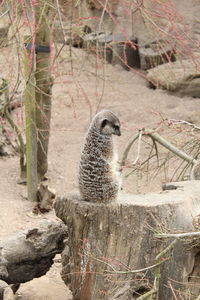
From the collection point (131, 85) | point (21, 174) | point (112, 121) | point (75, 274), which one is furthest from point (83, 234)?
point (131, 85)

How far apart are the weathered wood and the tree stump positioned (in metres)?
0.29

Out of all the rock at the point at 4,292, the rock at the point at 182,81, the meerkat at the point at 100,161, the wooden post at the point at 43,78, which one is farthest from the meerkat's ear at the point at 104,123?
the rock at the point at 182,81

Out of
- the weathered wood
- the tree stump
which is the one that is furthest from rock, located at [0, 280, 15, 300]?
the tree stump

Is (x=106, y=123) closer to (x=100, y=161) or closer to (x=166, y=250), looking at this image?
(x=100, y=161)

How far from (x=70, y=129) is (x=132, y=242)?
5277mm

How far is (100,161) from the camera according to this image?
4270mm

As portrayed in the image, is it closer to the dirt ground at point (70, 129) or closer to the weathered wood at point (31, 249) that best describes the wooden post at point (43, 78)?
the dirt ground at point (70, 129)

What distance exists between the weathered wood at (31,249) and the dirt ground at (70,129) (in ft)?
1.54

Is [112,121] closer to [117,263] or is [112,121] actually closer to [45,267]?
[117,263]

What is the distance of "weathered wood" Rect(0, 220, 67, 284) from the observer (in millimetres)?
4621

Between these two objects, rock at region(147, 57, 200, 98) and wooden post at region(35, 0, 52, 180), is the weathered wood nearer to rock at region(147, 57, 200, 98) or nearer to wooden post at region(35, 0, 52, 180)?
wooden post at region(35, 0, 52, 180)

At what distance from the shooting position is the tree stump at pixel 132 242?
4.13 m

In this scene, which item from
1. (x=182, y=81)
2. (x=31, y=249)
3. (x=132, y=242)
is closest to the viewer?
(x=132, y=242)

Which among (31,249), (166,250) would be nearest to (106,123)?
(166,250)
